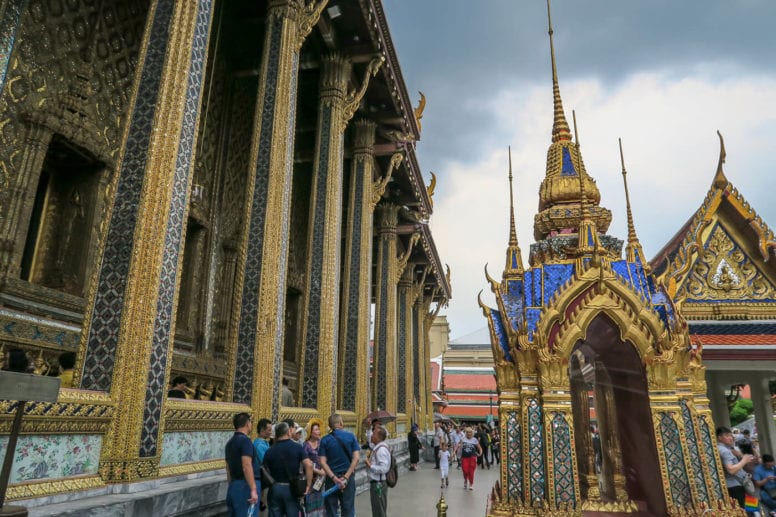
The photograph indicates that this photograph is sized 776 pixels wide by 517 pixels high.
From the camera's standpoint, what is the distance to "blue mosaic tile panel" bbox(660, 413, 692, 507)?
3658 millimetres

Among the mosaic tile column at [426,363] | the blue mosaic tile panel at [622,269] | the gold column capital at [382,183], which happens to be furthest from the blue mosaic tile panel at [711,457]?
the mosaic tile column at [426,363]

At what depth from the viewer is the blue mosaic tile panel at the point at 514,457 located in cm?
382

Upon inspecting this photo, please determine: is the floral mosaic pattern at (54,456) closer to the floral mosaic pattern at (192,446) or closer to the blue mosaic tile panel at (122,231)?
the blue mosaic tile panel at (122,231)

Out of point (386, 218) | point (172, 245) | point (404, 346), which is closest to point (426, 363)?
point (404, 346)

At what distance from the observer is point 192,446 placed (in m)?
4.51

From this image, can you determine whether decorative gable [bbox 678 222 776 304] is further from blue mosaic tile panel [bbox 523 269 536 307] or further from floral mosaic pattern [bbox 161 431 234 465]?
floral mosaic pattern [bbox 161 431 234 465]

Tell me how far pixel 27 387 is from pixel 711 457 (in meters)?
4.37

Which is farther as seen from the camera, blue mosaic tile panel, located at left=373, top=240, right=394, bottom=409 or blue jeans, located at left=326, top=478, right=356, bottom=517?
blue mosaic tile panel, located at left=373, top=240, right=394, bottom=409

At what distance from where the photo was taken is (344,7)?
341 inches

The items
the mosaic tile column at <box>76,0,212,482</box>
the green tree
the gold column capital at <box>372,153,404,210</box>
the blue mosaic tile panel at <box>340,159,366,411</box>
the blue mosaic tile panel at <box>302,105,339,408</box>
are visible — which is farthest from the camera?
the green tree

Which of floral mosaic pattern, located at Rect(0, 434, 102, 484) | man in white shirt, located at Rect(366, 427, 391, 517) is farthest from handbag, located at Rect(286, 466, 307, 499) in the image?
floral mosaic pattern, located at Rect(0, 434, 102, 484)

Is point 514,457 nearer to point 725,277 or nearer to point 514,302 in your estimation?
point 514,302

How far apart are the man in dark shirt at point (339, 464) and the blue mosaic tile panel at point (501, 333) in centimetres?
163

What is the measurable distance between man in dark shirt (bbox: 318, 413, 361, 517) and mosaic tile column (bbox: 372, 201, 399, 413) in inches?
313
